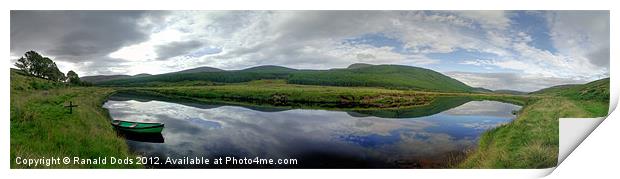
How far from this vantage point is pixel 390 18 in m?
8.66

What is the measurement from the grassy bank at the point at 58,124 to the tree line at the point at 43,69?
130 mm

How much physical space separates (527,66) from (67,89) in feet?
30.1

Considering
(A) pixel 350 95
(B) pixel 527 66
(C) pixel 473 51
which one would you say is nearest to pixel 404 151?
(A) pixel 350 95

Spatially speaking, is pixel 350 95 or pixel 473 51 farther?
pixel 350 95

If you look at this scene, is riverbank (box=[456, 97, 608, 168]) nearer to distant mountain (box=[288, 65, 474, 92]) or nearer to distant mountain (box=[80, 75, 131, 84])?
distant mountain (box=[288, 65, 474, 92])

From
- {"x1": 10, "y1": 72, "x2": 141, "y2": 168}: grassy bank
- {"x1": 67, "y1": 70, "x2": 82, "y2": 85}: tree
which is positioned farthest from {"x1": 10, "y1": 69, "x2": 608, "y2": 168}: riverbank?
{"x1": 67, "y1": 70, "x2": 82, "y2": 85}: tree

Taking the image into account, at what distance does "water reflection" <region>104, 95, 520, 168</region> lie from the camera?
877 centimetres

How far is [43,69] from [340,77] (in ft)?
19.2

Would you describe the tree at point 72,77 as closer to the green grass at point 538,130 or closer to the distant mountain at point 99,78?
the distant mountain at point 99,78

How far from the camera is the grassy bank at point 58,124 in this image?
321 inches

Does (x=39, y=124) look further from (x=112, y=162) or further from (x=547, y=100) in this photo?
(x=547, y=100)

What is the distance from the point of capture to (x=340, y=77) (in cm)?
955

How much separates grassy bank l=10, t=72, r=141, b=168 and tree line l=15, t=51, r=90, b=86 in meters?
0.13

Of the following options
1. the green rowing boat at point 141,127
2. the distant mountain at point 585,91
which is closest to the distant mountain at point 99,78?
the green rowing boat at point 141,127
